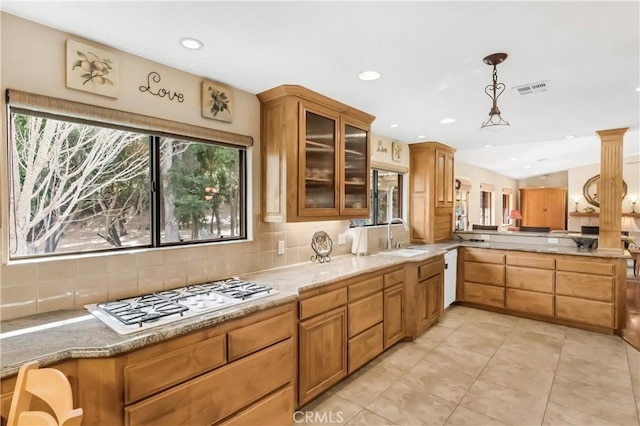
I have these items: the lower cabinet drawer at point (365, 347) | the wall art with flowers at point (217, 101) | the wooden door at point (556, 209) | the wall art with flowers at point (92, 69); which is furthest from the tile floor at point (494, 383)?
the wooden door at point (556, 209)

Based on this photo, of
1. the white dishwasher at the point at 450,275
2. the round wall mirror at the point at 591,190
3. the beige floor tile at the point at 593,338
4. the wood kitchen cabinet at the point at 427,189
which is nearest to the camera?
the beige floor tile at the point at 593,338

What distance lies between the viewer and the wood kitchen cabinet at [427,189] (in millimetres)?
4680

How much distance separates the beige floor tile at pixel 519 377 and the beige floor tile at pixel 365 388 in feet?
2.74

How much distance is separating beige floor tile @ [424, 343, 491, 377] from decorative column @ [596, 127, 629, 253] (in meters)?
2.25

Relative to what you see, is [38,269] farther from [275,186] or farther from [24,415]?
[275,186]

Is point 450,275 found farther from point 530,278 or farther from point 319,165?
point 319,165

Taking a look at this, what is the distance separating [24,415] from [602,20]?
2.96m

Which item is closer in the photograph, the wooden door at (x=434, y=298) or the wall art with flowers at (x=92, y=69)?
the wall art with flowers at (x=92, y=69)

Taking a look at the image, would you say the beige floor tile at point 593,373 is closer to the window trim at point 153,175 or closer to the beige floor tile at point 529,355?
the beige floor tile at point 529,355

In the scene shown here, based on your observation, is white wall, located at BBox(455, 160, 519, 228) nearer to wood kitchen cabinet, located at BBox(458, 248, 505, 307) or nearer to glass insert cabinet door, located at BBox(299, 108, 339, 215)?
wood kitchen cabinet, located at BBox(458, 248, 505, 307)

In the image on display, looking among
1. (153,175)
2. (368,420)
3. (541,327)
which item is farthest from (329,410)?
(541,327)

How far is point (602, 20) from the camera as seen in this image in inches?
64.5

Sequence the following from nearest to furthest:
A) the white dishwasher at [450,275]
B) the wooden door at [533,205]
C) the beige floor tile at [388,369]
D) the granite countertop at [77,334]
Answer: the granite countertop at [77,334], the beige floor tile at [388,369], the white dishwasher at [450,275], the wooden door at [533,205]

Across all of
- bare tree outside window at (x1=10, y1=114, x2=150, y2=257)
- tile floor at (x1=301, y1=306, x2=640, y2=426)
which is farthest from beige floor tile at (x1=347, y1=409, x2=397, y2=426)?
bare tree outside window at (x1=10, y1=114, x2=150, y2=257)
